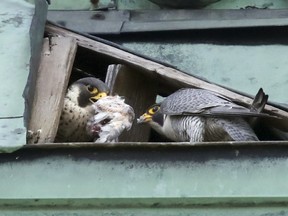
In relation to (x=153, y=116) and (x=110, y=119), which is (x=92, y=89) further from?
(x=153, y=116)

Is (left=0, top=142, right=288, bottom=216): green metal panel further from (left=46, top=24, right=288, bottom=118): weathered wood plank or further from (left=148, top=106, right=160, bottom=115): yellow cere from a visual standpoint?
(left=148, top=106, right=160, bottom=115): yellow cere

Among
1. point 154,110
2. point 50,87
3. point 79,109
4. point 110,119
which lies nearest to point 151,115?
point 154,110

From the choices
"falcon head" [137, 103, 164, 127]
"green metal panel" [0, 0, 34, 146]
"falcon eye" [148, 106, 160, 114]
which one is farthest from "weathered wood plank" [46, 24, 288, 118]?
"falcon eye" [148, 106, 160, 114]

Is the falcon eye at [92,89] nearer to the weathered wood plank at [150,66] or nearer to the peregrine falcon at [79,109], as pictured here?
the peregrine falcon at [79,109]

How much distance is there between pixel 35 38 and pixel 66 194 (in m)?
0.82

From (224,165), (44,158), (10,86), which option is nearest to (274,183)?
(224,165)

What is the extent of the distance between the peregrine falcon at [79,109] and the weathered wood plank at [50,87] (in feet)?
0.77

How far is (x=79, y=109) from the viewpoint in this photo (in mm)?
4547

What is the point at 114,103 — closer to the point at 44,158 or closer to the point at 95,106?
the point at 95,106

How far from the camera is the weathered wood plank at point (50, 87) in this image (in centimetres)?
387

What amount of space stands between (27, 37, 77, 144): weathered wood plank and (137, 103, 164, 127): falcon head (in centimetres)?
58

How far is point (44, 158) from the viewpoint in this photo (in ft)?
11.8

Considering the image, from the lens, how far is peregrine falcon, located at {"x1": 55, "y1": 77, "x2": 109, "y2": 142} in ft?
14.7

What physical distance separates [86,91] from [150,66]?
0.39m
